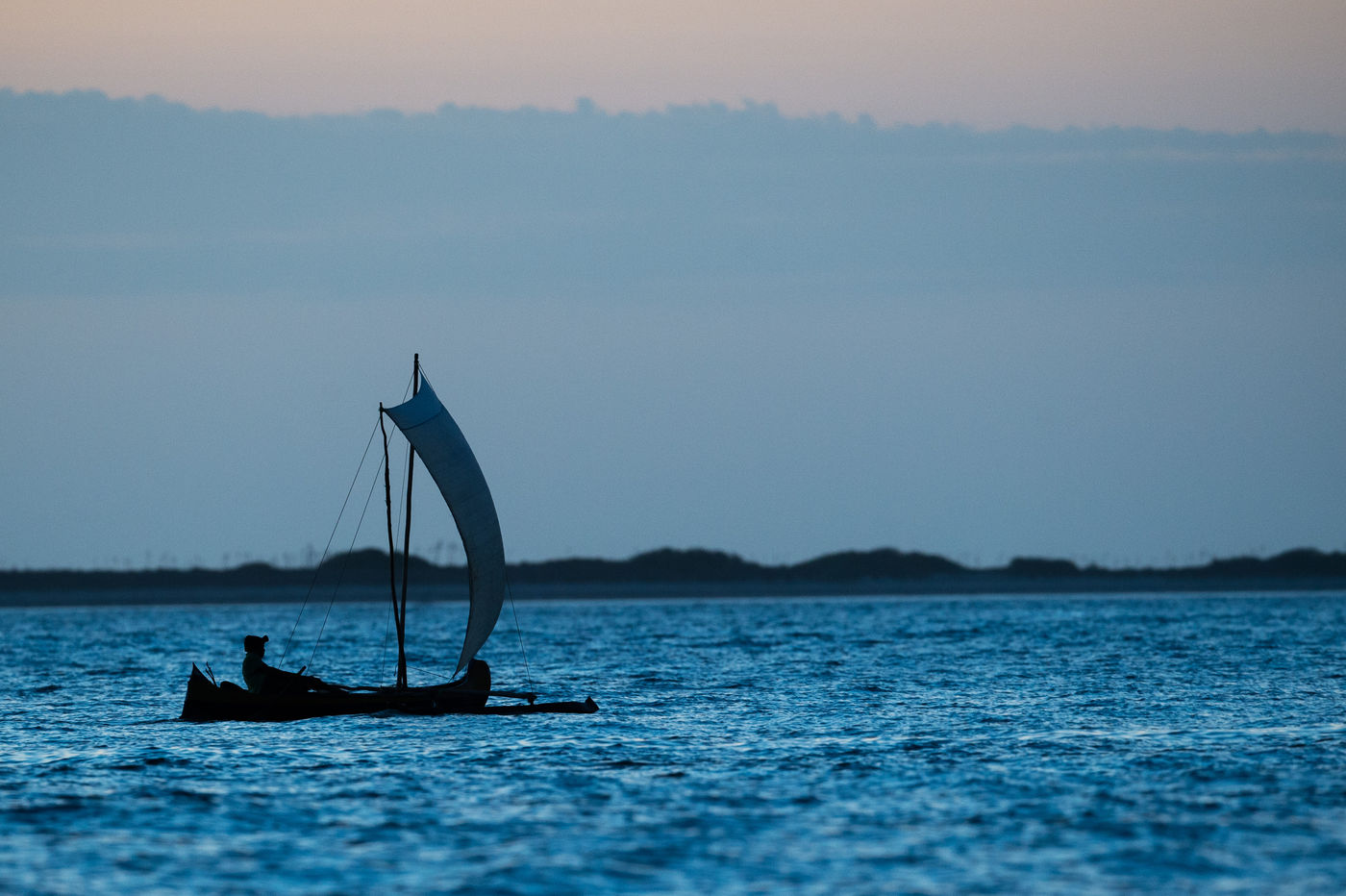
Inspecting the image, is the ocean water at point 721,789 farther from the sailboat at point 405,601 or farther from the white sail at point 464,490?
the white sail at point 464,490

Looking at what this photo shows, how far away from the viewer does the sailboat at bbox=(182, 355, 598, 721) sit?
121ft

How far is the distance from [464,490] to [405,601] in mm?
2996

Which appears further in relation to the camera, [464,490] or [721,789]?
[464,490]

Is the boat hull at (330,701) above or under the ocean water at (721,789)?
above

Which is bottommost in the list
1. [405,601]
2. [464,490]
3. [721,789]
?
[721,789]

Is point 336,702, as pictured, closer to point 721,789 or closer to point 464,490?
point 464,490

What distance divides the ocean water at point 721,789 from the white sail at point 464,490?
120 inches

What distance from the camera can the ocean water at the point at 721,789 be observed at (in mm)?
20172

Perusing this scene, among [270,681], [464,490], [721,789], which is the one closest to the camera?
[721,789]

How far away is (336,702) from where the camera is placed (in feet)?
123

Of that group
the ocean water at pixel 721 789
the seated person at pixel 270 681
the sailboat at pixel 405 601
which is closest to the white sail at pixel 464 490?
the sailboat at pixel 405 601

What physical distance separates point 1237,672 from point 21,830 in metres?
42.6

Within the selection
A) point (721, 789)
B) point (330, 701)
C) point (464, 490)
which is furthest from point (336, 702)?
point (721, 789)

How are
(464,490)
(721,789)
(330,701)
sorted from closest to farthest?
(721,789) → (464,490) → (330,701)
